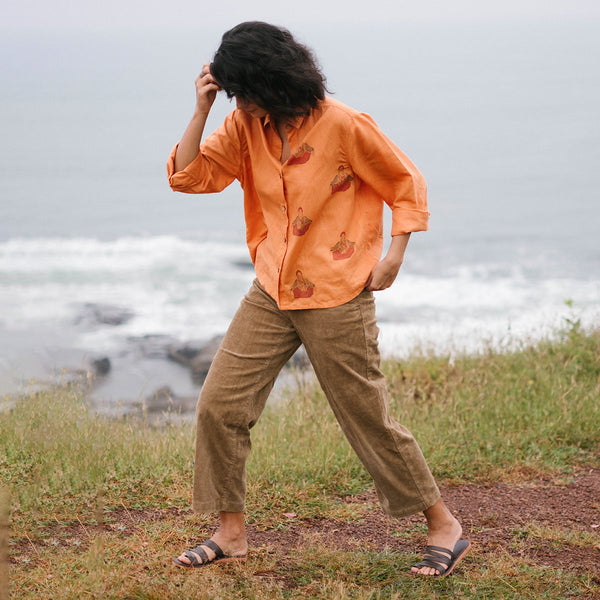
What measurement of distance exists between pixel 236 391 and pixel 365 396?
486 millimetres

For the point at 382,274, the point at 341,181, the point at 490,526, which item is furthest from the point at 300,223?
the point at 490,526

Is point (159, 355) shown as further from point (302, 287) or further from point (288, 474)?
point (302, 287)

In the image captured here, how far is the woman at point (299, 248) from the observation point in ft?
9.09

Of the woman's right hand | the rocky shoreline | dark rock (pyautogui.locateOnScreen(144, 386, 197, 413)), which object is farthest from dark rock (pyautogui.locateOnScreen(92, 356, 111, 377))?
the woman's right hand

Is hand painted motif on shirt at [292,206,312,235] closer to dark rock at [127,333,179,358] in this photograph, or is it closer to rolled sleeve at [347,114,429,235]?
rolled sleeve at [347,114,429,235]

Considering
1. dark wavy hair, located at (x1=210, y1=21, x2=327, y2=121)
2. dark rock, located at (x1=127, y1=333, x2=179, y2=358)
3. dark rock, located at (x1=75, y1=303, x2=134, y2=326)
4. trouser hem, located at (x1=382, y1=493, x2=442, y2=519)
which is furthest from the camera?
dark rock, located at (x1=75, y1=303, x2=134, y2=326)

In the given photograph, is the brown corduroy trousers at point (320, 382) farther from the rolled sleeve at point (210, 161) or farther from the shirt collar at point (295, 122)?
the shirt collar at point (295, 122)

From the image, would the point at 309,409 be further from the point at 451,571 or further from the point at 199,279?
the point at 199,279

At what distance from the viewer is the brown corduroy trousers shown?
2924 millimetres

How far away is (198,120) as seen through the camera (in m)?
2.89

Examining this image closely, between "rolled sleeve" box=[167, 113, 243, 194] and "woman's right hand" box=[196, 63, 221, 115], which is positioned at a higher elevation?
"woman's right hand" box=[196, 63, 221, 115]

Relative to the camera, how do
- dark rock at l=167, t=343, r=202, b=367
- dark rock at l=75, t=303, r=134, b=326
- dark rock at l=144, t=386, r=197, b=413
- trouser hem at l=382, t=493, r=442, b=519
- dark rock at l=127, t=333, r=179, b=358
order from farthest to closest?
dark rock at l=75, t=303, r=134, b=326 → dark rock at l=127, t=333, r=179, b=358 → dark rock at l=167, t=343, r=202, b=367 → dark rock at l=144, t=386, r=197, b=413 → trouser hem at l=382, t=493, r=442, b=519

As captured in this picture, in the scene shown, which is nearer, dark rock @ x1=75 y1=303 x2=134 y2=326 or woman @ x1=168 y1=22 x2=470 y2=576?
woman @ x1=168 y1=22 x2=470 y2=576

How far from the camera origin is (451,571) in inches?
123
